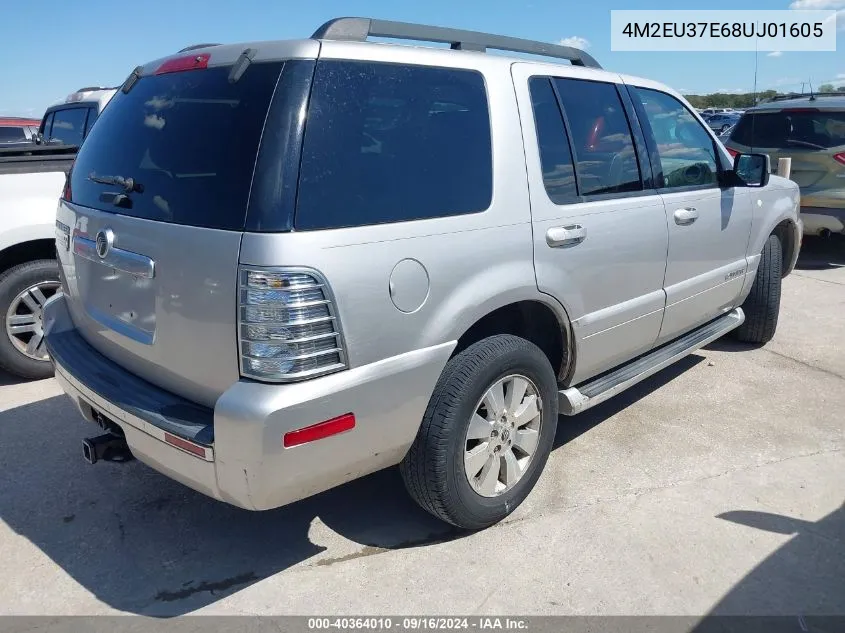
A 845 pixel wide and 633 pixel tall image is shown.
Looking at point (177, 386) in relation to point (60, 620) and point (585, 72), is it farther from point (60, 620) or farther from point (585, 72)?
point (585, 72)

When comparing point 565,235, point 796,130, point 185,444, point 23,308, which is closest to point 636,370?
point 565,235

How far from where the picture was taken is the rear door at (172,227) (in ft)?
7.64

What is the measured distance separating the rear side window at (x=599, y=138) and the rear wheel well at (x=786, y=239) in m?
2.22

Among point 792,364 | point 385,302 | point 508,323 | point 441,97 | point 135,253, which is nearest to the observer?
point 385,302

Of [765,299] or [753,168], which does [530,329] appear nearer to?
[753,168]

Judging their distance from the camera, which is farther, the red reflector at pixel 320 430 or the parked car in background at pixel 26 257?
the parked car in background at pixel 26 257

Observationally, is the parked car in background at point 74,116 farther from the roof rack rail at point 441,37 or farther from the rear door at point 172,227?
the roof rack rail at point 441,37

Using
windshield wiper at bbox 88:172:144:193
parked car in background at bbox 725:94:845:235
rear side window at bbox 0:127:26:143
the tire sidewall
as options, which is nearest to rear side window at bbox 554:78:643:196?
the tire sidewall

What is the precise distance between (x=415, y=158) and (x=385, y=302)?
0.58 m

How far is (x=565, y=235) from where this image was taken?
3.14 meters

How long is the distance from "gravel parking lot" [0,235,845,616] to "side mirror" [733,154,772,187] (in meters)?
1.54

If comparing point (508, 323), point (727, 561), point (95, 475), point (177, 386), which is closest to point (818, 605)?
point (727, 561)

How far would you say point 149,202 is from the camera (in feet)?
8.61

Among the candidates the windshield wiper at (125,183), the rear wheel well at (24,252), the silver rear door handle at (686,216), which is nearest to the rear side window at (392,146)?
the windshield wiper at (125,183)
